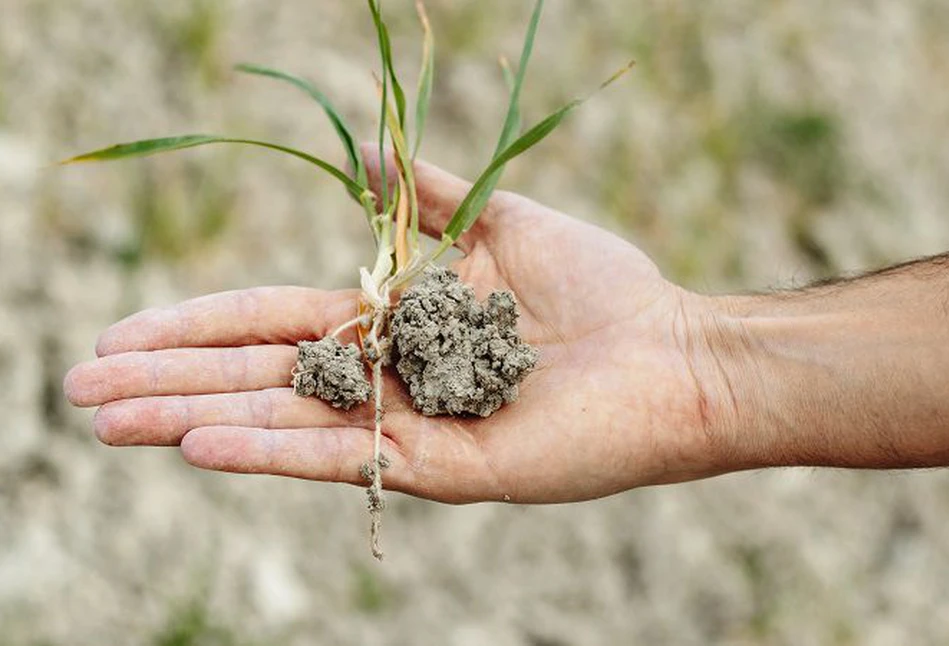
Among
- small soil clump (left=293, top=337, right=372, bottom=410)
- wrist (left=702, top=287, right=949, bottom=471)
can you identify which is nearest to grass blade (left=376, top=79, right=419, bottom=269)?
small soil clump (left=293, top=337, right=372, bottom=410)

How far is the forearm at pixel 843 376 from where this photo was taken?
79.1 inches

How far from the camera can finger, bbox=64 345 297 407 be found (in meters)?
2.01

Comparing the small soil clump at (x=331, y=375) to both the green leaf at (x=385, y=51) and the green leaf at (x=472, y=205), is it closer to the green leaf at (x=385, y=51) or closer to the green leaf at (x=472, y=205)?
the green leaf at (x=472, y=205)

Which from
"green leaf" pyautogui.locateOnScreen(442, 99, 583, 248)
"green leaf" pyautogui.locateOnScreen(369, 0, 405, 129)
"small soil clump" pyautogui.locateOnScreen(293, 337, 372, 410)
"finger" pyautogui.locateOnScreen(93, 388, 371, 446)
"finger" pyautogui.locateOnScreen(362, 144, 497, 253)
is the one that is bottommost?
"finger" pyautogui.locateOnScreen(93, 388, 371, 446)

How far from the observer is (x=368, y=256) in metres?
3.68

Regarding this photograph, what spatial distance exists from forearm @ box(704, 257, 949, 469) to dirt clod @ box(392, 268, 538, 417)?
400mm

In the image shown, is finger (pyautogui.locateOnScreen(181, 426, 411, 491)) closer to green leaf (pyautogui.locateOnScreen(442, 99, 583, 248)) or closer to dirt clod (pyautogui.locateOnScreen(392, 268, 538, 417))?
dirt clod (pyautogui.locateOnScreen(392, 268, 538, 417))

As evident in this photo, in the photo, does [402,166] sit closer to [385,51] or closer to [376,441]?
[385,51]

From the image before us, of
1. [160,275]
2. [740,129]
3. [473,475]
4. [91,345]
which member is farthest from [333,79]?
[473,475]

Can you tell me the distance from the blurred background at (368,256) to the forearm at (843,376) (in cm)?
53

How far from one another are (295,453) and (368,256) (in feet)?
5.73

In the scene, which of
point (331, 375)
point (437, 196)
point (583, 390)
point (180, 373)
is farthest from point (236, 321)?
point (583, 390)

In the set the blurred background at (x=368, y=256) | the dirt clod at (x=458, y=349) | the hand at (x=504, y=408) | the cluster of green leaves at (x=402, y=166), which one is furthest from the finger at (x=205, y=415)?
the blurred background at (x=368, y=256)

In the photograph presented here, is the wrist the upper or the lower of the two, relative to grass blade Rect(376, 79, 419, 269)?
lower
